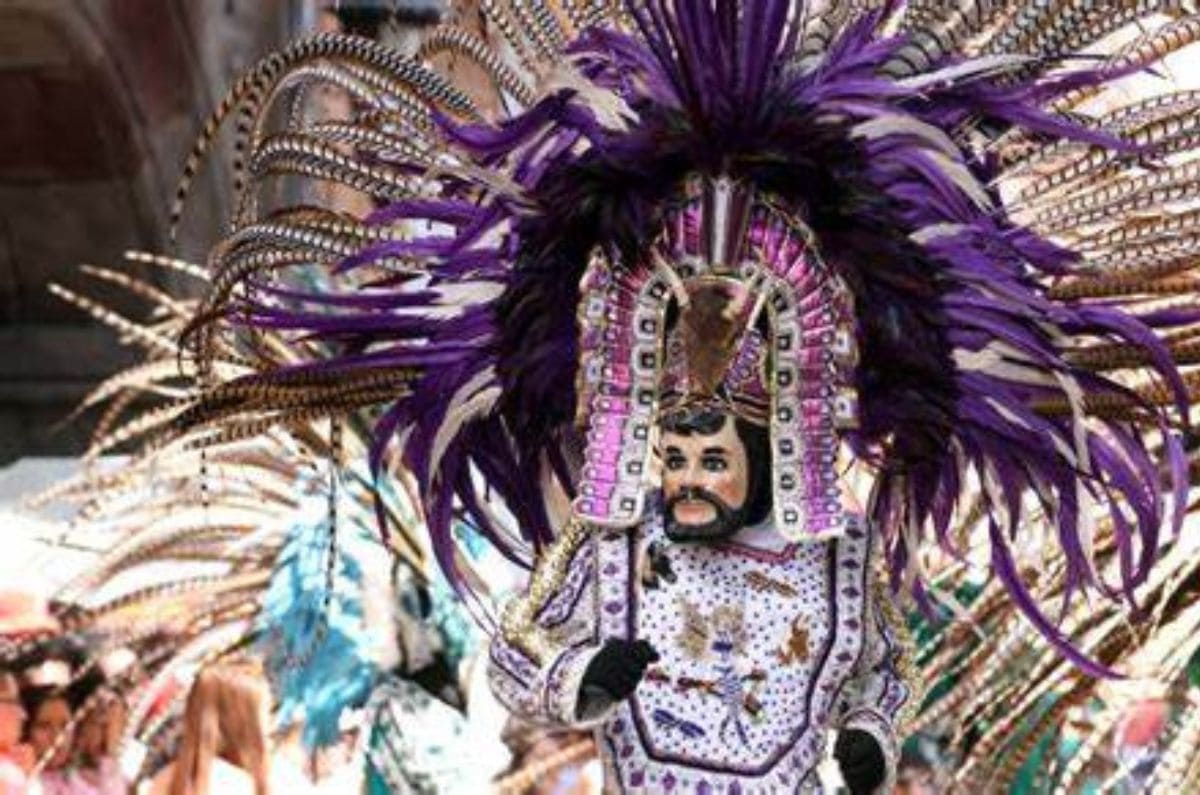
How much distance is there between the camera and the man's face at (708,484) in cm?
362

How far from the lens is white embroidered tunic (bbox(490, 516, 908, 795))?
3576 millimetres

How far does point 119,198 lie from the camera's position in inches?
479

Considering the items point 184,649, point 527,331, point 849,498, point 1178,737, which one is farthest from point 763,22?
point 184,649

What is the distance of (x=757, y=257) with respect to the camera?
3.61 m

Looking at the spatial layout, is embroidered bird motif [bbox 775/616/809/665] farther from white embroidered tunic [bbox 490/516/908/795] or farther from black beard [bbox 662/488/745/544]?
black beard [bbox 662/488/745/544]

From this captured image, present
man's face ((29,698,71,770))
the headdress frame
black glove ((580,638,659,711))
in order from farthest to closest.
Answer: man's face ((29,698,71,770))
the headdress frame
black glove ((580,638,659,711))

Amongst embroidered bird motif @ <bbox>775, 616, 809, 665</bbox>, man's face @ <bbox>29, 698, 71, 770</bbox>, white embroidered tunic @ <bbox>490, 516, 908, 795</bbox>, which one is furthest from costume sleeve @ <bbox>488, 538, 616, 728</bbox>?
man's face @ <bbox>29, 698, 71, 770</bbox>

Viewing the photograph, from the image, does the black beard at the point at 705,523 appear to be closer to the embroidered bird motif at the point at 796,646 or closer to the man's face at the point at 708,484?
the man's face at the point at 708,484

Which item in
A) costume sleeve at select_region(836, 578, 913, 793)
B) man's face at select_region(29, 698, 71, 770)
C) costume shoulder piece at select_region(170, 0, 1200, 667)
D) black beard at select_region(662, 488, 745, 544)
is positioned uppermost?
costume shoulder piece at select_region(170, 0, 1200, 667)

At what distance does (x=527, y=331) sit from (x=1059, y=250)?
2.12 ft

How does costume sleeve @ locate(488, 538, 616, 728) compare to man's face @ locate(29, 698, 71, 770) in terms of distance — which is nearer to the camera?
costume sleeve @ locate(488, 538, 616, 728)

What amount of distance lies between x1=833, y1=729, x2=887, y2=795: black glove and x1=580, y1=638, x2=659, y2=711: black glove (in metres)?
0.26

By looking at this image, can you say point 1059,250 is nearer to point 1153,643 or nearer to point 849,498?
point 849,498

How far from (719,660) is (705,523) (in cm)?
16
